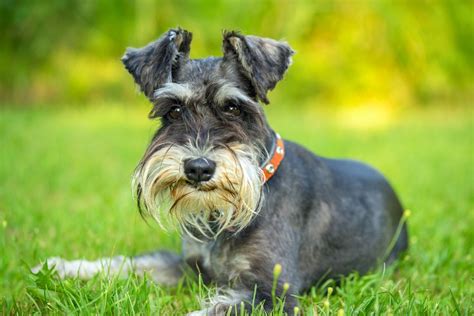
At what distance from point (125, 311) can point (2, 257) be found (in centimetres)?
136

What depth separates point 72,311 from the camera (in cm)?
275

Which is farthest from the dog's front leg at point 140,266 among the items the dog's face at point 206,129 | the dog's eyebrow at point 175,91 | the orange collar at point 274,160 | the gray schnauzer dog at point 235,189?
the dog's eyebrow at point 175,91

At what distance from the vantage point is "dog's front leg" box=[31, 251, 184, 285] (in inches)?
140

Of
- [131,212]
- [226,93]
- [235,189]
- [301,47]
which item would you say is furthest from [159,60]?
[301,47]

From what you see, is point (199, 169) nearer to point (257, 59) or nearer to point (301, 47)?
point (257, 59)

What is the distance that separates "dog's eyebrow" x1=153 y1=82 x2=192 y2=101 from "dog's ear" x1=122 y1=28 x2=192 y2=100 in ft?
0.37

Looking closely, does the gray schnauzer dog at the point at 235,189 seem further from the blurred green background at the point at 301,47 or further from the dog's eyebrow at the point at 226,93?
the blurred green background at the point at 301,47

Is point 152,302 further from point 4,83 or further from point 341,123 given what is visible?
point 4,83

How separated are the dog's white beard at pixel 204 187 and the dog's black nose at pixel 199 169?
0.08 ft

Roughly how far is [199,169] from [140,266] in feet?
3.92

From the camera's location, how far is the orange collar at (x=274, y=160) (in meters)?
3.34

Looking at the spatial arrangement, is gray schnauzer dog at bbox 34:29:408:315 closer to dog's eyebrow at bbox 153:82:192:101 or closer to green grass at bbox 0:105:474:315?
dog's eyebrow at bbox 153:82:192:101

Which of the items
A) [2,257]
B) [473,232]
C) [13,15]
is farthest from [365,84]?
[2,257]

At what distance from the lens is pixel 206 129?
304 cm
